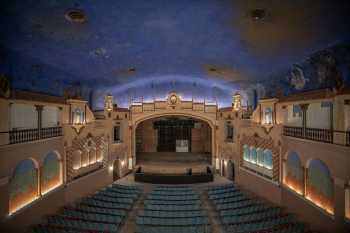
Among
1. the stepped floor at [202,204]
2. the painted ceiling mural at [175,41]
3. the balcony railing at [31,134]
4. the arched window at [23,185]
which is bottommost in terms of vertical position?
the stepped floor at [202,204]

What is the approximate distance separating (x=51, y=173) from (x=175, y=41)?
1077cm

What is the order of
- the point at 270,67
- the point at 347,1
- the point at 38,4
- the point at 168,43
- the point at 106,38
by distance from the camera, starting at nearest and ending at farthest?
the point at 347,1 < the point at 38,4 < the point at 106,38 < the point at 168,43 < the point at 270,67

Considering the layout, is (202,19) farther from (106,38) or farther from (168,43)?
(106,38)

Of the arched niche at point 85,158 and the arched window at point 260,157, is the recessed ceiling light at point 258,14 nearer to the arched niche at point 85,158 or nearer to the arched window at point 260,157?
the arched window at point 260,157

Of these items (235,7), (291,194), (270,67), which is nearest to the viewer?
(235,7)

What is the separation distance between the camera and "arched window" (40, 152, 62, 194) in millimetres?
13031

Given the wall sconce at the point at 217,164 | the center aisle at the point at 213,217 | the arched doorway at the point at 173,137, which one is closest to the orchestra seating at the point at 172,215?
the center aisle at the point at 213,217

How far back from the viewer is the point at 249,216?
472 inches

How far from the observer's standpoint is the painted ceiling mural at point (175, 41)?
8125 mm

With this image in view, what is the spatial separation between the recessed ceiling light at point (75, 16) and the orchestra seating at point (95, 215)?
8929 mm

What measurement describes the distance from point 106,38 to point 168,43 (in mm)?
3216

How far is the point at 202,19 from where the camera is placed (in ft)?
30.5

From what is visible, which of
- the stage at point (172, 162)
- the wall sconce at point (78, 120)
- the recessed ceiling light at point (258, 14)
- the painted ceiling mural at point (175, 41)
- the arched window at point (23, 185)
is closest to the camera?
the painted ceiling mural at point (175, 41)

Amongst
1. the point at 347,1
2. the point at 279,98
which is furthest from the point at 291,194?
the point at 347,1
